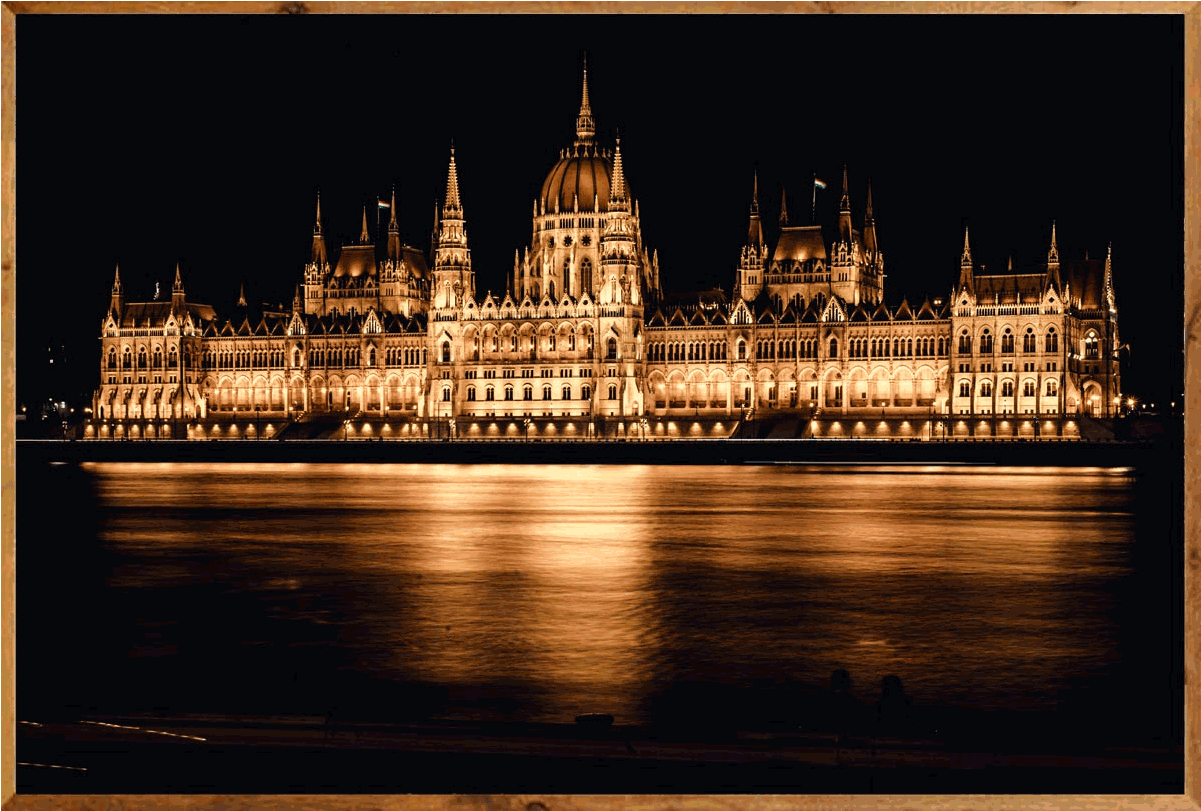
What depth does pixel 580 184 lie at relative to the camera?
107562 mm

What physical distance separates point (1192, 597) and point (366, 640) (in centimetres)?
1125

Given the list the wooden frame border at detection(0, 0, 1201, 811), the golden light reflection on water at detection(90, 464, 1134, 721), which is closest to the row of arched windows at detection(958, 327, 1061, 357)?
the golden light reflection on water at detection(90, 464, 1134, 721)

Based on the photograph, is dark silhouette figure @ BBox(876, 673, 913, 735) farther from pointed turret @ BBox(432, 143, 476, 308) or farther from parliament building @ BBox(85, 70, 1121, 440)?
pointed turret @ BBox(432, 143, 476, 308)

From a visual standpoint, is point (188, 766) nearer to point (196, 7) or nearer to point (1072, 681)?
point (196, 7)

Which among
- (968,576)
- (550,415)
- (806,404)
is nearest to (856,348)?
(806,404)

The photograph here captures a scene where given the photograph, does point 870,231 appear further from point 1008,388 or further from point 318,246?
point 318,246

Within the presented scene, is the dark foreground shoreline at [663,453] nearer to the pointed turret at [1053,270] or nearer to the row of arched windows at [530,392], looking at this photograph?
the row of arched windows at [530,392]

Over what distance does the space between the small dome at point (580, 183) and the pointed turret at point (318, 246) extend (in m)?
25.2

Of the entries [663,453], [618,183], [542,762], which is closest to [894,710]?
[542,762]

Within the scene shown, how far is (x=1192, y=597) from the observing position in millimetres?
3912

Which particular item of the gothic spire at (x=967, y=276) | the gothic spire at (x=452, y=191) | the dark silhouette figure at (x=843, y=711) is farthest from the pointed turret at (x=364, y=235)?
the dark silhouette figure at (x=843, y=711)

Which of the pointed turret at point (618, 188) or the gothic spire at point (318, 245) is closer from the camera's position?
the pointed turret at point (618, 188)

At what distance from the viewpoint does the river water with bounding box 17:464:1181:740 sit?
11.5 meters

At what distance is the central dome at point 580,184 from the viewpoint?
107 m
